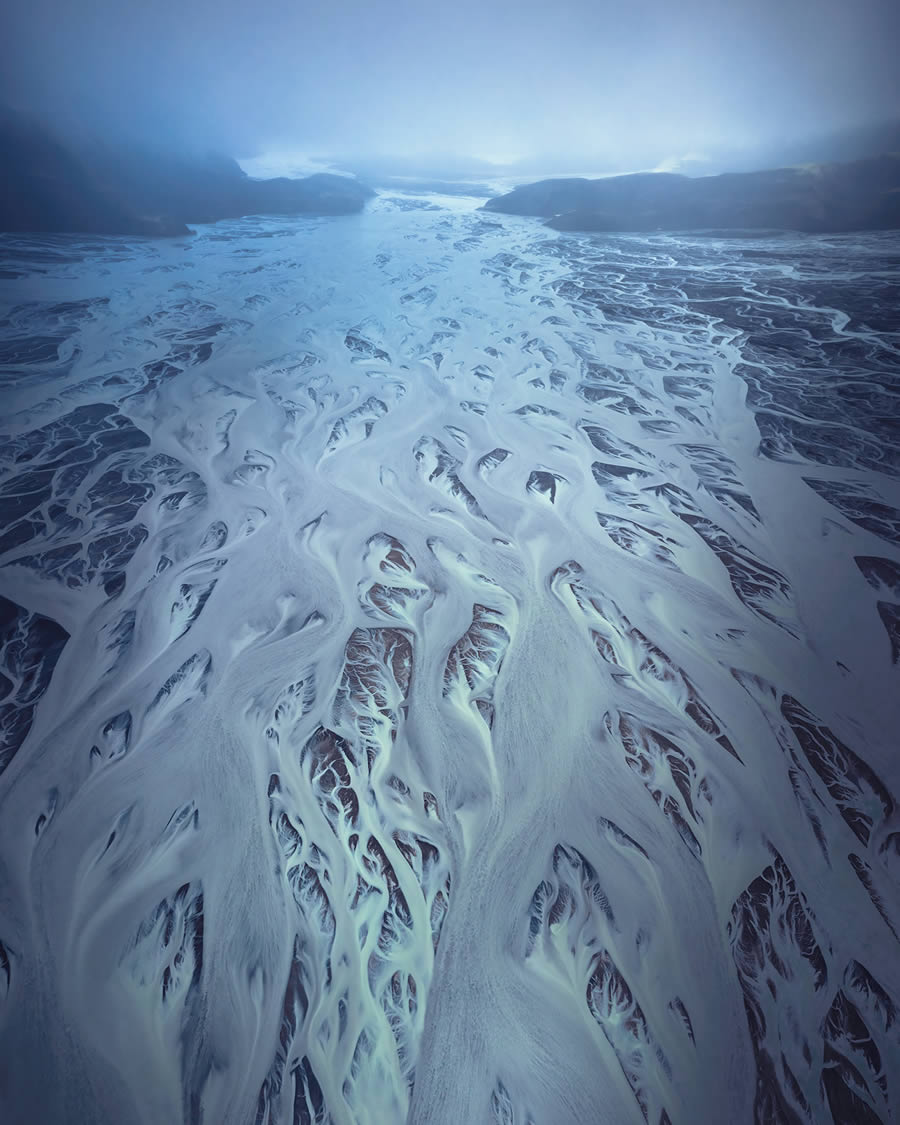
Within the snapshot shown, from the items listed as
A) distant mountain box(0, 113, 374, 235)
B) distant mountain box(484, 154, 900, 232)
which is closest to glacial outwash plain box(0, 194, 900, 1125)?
distant mountain box(0, 113, 374, 235)

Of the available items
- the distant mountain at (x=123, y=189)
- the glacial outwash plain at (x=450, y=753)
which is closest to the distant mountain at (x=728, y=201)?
the distant mountain at (x=123, y=189)

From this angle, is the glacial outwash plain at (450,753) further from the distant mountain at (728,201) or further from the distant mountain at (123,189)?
the distant mountain at (728,201)

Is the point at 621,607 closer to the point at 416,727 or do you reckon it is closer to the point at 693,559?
the point at 693,559

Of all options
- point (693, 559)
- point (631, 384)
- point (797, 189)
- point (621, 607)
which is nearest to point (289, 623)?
point (621, 607)

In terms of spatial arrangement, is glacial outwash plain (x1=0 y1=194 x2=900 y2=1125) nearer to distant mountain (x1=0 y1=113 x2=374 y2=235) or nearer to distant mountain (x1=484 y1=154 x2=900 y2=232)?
distant mountain (x1=0 y1=113 x2=374 y2=235)

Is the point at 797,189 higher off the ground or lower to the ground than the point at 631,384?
higher

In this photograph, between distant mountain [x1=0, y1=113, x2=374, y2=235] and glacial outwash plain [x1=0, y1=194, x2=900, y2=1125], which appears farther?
distant mountain [x1=0, y1=113, x2=374, y2=235]
